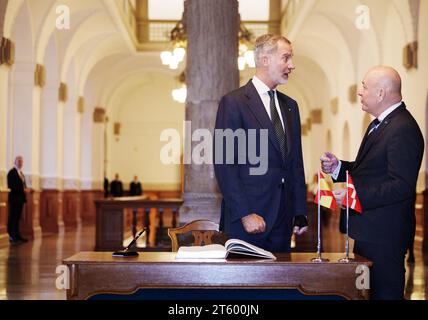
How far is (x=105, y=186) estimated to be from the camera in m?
24.2

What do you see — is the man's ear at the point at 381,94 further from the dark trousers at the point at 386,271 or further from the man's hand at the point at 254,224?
the man's hand at the point at 254,224

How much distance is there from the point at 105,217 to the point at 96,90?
482 inches

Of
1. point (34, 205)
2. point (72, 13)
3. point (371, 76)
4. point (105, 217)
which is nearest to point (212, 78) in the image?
point (371, 76)

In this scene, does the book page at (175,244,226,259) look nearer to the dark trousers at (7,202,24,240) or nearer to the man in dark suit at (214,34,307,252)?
the man in dark suit at (214,34,307,252)

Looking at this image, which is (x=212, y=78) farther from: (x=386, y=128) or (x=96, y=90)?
(x=96, y=90)

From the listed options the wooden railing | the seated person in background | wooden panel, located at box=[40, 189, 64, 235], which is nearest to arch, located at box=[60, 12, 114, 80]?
wooden panel, located at box=[40, 189, 64, 235]

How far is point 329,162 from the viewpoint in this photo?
3.48 metres

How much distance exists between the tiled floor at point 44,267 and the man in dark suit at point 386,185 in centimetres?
351

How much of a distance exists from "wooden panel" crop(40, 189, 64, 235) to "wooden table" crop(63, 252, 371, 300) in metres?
13.8

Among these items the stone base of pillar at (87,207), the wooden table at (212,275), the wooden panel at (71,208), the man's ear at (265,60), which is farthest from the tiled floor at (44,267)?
the stone base of pillar at (87,207)

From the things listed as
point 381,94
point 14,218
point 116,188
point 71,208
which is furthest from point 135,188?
point 381,94

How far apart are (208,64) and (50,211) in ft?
34.6

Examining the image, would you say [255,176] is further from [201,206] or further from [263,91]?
[201,206]

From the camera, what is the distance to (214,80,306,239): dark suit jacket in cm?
334
